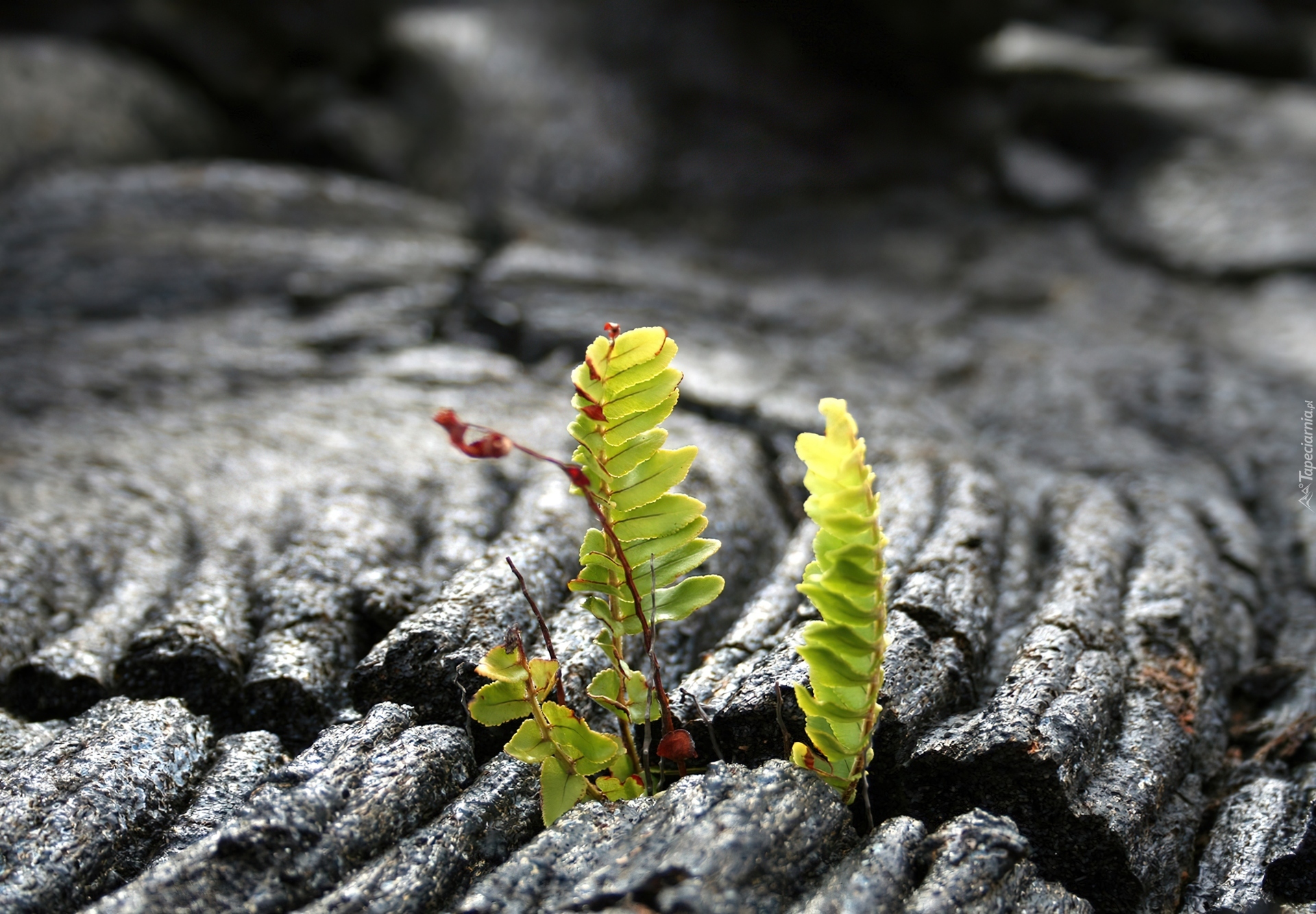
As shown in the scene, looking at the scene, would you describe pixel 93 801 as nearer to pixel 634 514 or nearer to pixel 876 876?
pixel 634 514

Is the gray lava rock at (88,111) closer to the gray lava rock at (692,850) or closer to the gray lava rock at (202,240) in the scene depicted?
the gray lava rock at (202,240)

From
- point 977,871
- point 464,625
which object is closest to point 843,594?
point 977,871

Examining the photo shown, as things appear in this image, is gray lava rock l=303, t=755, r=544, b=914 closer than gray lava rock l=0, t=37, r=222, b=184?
Yes

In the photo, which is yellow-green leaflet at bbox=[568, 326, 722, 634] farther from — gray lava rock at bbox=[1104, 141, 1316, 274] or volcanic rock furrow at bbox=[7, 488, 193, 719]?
gray lava rock at bbox=[1104, 141, 1316, 274]

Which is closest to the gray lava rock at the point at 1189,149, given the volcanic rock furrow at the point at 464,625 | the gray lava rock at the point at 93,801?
the volcanic rock furrow at the point at 464,625

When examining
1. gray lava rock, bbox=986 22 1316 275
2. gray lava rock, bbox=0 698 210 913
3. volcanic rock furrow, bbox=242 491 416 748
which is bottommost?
gray lava rock, bbox=0 698 210 913

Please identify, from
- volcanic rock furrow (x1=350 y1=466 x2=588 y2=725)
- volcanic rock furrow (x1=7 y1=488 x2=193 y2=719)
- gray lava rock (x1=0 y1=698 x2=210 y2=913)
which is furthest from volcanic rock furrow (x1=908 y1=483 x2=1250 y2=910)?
volcanic rock furrow (x1=7 y1=488 x2=193 y2=719)

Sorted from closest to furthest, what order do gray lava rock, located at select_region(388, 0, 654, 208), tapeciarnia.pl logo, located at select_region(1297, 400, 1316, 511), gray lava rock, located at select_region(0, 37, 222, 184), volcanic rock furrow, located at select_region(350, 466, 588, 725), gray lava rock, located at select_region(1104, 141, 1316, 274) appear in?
volcanic rock furrow, located at select_region(350, 466, 588, 725)
tapeciarnia.pl logo, located at select_region(1297, 400, 1316, 511)
gray lava rock, located at select_region(1104, 141, 1316, 274)
gray lava rock, located at select_region(0, 37, 222, 184)
gray lava rock, located at select_region(388, 0, 654, 208)

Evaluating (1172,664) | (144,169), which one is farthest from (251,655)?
(144,169)
